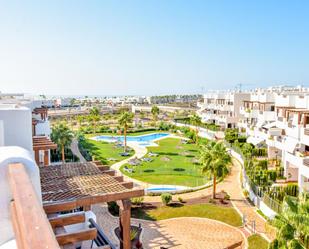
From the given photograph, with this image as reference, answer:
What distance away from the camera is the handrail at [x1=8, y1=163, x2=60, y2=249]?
1966 millimetres

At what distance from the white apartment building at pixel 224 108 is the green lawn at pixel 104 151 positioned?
21.0 metres

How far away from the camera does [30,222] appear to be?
7.45 ft

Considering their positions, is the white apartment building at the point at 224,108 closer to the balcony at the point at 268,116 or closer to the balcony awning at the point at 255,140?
the balcony at the point at 268,116

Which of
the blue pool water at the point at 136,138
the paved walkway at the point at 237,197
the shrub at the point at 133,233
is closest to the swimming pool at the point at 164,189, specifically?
the paved walkway at the point at 237,197

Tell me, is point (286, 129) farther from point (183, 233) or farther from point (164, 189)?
point (183, 233)

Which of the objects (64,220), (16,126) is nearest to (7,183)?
(64,220)

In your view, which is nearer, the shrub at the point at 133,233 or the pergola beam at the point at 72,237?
the pergola beam at the point at 72,237

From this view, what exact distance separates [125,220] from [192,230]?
44.5 ft

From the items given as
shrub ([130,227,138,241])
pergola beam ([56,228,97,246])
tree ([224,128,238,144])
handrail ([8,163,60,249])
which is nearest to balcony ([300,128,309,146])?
shrub ([130,227,138,241])

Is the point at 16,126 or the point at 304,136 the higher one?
the point at 16,126

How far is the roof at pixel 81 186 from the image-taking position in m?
6.26

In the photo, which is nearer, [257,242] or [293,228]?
[293,228]

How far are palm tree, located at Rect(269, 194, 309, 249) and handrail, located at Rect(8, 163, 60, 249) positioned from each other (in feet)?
31.5

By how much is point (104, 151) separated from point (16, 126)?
37.8 m
